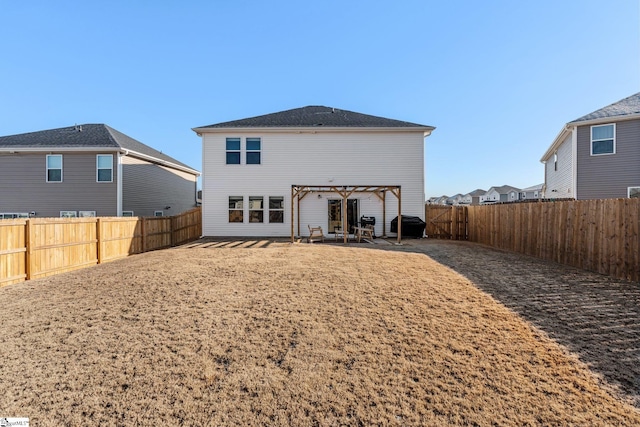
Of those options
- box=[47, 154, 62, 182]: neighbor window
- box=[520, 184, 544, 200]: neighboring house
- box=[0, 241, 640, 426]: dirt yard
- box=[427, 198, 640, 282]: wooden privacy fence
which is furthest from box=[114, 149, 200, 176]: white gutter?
box=[520, 184, 544, 200]: neighboring house

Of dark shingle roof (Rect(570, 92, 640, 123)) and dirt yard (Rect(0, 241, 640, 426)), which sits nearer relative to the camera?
dirt yard (Rect(0, 241, 640, 426))

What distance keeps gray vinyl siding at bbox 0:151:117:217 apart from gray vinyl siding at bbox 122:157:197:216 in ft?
3.36

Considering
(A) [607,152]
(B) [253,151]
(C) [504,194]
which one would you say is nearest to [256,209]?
(B) [253,151]

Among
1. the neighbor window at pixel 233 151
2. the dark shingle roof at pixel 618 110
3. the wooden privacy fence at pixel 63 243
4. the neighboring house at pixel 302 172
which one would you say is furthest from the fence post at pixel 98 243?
the dark shingle roof at pixel 618 110

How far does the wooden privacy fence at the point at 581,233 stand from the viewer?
246 inches

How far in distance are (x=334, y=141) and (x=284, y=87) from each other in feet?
19.2

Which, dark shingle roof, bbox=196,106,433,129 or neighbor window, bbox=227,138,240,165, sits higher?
dark shingle roof, bbox=196,106,433,129

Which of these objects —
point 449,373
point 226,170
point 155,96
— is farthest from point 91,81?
point 449,373

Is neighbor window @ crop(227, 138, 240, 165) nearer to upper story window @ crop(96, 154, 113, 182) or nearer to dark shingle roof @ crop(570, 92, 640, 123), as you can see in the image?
upper story window @ crop(96, 154, 113, 182)

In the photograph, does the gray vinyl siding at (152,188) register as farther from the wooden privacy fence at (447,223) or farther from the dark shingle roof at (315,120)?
the wooden privacy fence at (447,223)

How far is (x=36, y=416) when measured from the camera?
2.34 meters

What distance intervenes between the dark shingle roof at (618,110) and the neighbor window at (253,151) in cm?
1582

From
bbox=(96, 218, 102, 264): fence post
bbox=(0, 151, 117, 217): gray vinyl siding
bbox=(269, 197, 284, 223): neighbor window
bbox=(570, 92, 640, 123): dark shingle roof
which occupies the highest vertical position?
bbox=(570, 92, 640, 123): dark shingle roof

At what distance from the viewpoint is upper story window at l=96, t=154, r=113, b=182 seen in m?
14.8
